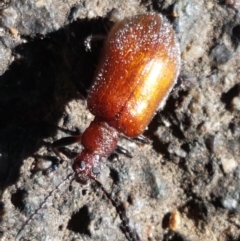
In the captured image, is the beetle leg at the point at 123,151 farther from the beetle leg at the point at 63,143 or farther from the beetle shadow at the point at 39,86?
the beetle shadow at the point at 39,86

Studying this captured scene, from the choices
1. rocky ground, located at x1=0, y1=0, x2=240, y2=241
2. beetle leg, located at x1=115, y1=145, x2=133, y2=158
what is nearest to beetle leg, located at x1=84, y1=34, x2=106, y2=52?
rocky ground, located at x1=0, y1=0, x2=240, y2=241

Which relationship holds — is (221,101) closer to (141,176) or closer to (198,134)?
(198,134)

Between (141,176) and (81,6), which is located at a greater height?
(81,6)

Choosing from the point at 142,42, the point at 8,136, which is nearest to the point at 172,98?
the point at 142,42

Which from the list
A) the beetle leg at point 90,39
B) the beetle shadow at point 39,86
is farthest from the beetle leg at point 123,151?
the beetle leg at point 90,39

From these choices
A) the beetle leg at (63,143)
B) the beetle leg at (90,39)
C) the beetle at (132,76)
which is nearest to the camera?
the beetle at (132,76)

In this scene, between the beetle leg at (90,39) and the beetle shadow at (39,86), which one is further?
the beetle leg at (90,39)
